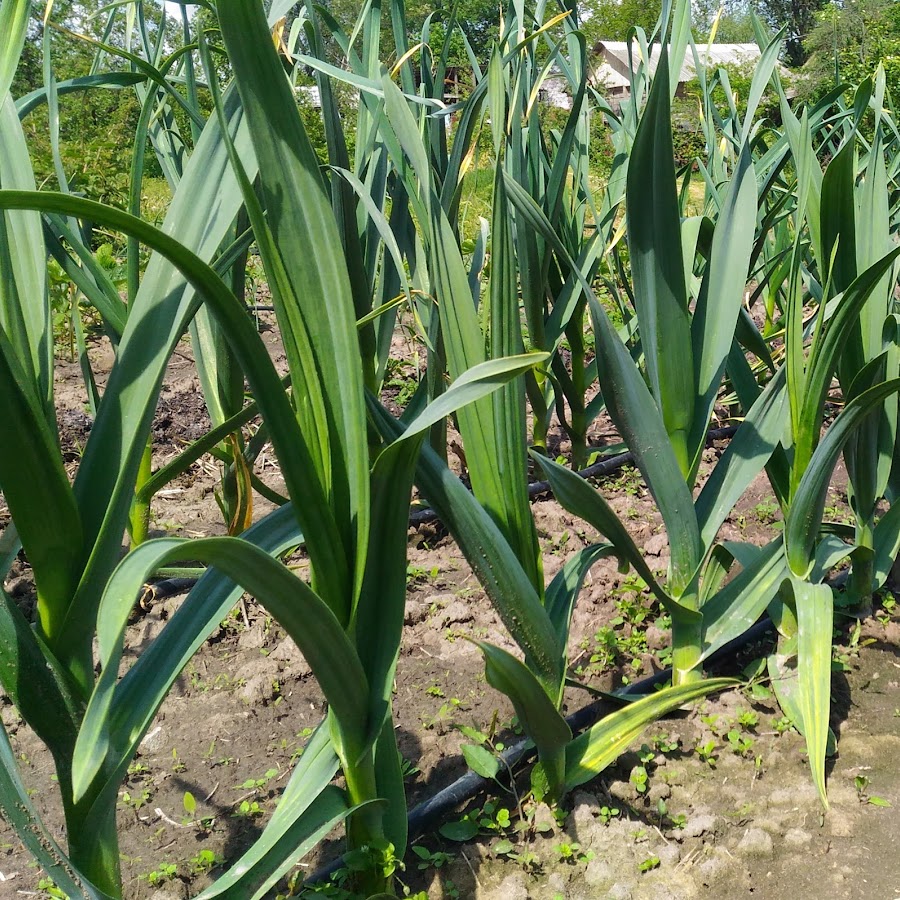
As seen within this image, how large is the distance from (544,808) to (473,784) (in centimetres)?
9

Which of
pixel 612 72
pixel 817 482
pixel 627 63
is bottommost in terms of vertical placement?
pixel 817 482

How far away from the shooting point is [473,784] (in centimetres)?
103

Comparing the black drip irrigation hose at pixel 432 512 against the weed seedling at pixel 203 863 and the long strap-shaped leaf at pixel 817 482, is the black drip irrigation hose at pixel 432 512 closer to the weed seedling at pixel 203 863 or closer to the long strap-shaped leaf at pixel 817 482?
the long strap-shaped leaf at pixel 817 482

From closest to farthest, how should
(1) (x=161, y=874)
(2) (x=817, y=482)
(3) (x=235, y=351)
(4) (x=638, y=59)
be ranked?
(3) (x=235, y=351), (1) (x=161, y=874), (2) (x=817, y=482), (4) (x=638, y=59)

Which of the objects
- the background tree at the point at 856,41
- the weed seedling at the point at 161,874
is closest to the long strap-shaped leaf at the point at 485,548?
the weed seedling at the point at 161,874

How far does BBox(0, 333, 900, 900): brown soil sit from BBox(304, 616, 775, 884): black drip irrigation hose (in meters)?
0.02

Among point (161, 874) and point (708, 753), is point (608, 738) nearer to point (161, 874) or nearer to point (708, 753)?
point (708, 753)

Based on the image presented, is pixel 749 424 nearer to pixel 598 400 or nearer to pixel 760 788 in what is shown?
pixel 760 788

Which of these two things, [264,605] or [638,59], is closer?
[264,605]

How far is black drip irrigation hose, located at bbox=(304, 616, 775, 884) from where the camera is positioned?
0.98 meters

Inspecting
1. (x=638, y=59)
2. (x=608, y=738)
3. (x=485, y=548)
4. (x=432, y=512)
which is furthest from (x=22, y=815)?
(x=638, y=59)

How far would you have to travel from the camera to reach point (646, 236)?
103 centimetres

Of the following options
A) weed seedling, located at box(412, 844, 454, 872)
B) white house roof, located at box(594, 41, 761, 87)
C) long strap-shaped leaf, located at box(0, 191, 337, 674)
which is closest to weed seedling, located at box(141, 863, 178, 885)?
weed seedling, located at box(412, 844, 454, 872)

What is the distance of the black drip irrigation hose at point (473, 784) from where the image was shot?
976 millimetres
